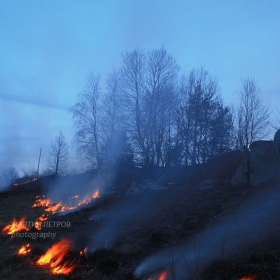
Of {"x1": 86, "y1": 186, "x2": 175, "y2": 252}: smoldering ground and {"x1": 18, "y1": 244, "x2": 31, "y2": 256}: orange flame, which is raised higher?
{"x1": 86, "y1": 186, "x2": 175, "y2": 252}: smoldering ground

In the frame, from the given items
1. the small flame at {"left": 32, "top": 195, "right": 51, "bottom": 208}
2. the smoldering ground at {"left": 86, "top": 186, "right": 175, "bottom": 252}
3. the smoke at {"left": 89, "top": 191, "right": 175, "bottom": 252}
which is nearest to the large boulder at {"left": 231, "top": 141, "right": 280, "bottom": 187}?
the smoldering ground at {"left": 86, "top": 186, "right": 175, "bottom": 252}

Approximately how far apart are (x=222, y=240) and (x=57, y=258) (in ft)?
15.6

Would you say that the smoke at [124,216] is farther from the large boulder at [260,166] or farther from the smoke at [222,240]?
the large boulder at [260,166]

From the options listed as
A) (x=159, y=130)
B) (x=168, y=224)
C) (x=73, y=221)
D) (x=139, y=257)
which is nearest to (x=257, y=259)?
(x=139, y=257)

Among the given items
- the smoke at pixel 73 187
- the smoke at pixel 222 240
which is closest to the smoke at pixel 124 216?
the smoke at pixel 222 240

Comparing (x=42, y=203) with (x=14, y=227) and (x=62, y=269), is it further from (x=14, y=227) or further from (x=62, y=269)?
(x=62, y=269)

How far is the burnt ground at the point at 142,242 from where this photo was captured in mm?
5625

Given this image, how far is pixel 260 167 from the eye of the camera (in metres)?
13.7

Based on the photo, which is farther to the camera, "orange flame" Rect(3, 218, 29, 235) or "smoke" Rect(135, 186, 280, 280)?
"orange flame" Rect(3, 218, 29, 235)

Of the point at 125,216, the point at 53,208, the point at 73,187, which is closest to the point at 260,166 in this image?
the point at 125,216

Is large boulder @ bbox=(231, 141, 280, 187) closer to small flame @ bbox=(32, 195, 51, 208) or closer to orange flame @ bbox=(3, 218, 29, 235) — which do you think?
orange flame @ bbox=(3, 218, 29, 235)

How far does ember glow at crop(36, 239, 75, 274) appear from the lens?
7448mm


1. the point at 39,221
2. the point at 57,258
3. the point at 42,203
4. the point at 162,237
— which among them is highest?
the point at 42,203

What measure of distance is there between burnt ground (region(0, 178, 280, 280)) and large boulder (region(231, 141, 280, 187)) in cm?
82
